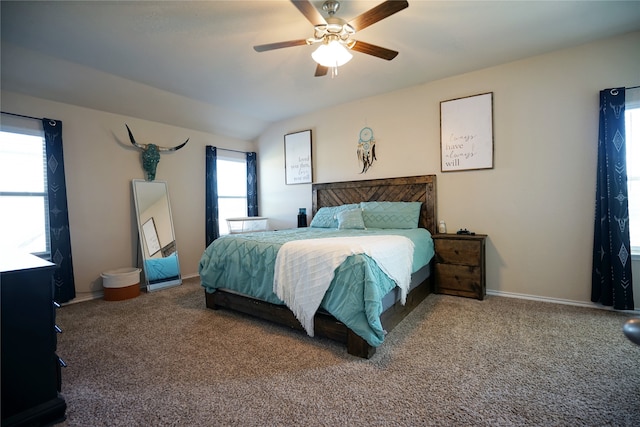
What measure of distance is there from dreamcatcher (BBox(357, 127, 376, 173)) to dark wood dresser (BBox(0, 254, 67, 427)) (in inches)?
144

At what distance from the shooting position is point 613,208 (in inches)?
106

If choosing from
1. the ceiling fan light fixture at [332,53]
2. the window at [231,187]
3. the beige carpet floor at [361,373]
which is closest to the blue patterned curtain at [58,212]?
the beige carpet floor at [361,373]

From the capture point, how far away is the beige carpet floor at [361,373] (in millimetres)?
1488

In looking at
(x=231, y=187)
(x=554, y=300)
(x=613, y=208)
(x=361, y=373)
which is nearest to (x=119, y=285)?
(x=231, y=187)

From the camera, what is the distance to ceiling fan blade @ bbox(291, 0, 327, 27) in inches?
69.6

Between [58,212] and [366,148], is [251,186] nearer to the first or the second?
[366,148]

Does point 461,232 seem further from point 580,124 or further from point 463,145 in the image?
point 580,124

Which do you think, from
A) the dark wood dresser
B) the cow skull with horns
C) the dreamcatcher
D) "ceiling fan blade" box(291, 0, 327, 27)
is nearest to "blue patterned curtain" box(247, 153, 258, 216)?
the cow skull with horns

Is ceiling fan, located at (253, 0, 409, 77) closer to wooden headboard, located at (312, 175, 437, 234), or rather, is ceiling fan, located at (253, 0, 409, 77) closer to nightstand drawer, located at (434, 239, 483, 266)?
wooden headboard, located at (312, 175, 437, 234)

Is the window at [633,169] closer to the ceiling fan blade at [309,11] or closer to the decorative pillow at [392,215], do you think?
the decorative pillow at [392,215]

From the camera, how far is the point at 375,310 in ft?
6.43

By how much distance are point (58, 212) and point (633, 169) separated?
20.0ft

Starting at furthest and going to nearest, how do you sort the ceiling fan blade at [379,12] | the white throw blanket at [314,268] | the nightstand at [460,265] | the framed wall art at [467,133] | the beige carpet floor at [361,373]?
1. the framed wall art at [467,133]
2. the nightstand at [460,265]
3. the white throw blanket at [314,268]
4. the ceiling fan blade at [379,12]
5. the beige carpet floor at [361,373]

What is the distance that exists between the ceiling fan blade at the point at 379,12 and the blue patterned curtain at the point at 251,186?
12.7 ft
